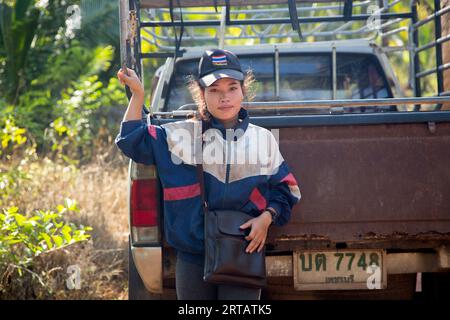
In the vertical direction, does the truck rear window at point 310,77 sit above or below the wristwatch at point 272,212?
above

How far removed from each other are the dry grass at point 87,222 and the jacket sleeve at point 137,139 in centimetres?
191

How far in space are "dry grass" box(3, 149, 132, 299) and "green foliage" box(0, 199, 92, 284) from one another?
0.19m

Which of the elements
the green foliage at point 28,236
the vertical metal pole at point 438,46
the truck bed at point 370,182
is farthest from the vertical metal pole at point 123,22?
the vertical metal pole at point 438,46

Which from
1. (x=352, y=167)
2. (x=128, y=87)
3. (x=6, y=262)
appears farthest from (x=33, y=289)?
(x=352, y=167)

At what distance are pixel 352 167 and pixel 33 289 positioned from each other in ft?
8.39

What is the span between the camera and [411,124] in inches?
138

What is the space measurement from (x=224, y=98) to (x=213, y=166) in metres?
Answer: 0.31

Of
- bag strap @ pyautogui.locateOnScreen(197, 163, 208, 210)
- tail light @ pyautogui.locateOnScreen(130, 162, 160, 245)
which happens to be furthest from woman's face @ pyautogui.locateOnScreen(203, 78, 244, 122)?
tail light @ pyautogui.locateOnScreen(130, 162, 160, 245)

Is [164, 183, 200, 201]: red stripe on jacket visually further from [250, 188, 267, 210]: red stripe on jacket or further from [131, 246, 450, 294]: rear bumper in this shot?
[131, 246, 450, 294]: rear bumper

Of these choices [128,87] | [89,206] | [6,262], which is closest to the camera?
[128,87]

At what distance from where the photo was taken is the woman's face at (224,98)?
3.19 meters

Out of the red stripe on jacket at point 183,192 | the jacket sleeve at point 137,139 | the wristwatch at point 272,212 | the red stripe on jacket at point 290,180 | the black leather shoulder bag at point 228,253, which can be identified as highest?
the jacket sleeve at point 137,139

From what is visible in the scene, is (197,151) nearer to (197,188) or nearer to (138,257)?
(197,188)

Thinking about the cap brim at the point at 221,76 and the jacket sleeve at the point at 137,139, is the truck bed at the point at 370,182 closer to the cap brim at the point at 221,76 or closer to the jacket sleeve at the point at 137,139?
the cap brim at the point at 221,76
